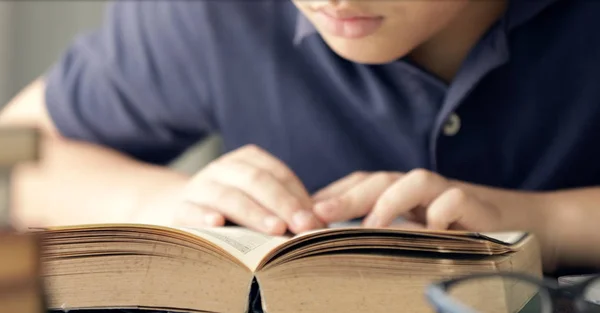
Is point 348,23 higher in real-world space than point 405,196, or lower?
higher

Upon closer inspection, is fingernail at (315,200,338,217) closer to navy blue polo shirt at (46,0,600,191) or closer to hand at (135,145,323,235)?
hand at (135,145,323,235)

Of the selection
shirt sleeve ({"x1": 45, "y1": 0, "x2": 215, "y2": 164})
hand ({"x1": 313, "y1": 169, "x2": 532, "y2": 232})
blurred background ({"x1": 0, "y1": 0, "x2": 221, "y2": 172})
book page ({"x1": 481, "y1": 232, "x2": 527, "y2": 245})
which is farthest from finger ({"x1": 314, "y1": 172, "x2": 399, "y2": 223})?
blurred background ({"x1": 0, "y1": 0, "x2": 221, "y2": 172})

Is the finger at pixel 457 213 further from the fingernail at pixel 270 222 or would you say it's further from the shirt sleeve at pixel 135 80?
the shirt sleeve at pixel 135 80

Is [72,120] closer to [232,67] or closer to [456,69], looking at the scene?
[232,67]

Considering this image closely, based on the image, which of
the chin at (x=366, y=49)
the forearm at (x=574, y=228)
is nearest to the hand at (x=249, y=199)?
the chin at (x=366, y=49)

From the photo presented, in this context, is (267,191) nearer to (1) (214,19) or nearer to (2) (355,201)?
(2) (355,201)

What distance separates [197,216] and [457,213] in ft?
0.61

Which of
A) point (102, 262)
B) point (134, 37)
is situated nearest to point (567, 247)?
point (102, 262)

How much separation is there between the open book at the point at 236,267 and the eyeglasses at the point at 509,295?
0.03 metres

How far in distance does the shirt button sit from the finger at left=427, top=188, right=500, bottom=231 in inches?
7.3

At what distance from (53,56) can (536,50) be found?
2.66ft

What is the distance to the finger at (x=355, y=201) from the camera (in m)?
0.55

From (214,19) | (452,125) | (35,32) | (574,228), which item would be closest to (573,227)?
(574,228)

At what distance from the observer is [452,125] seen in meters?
0.74
